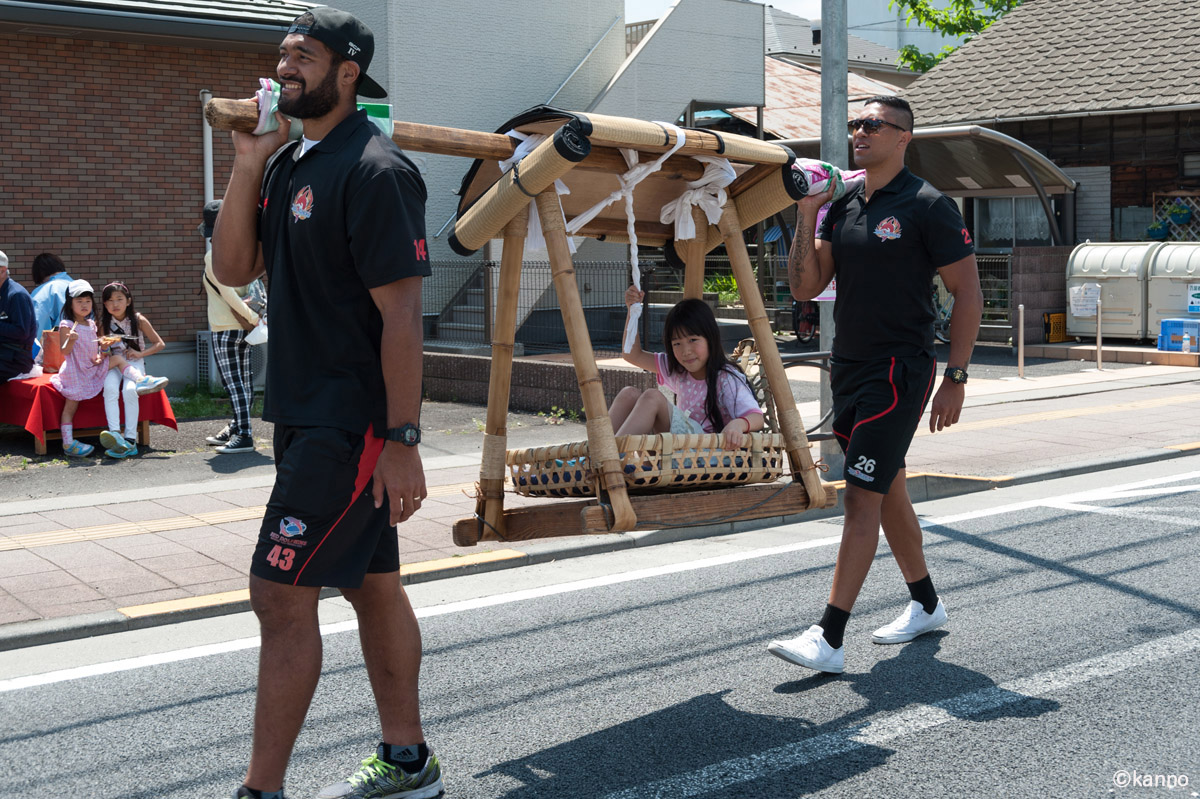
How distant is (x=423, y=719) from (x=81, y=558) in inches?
131

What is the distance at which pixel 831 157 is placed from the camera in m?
9.42

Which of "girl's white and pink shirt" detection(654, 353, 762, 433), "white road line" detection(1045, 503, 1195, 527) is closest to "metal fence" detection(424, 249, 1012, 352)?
"white road line" detection(1045, 503, 1195, 527)

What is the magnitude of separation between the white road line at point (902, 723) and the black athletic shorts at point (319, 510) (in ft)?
3.79

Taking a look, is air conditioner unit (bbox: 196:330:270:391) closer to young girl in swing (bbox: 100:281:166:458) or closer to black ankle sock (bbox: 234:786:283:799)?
young girl in swing (bbox: 100:281:166:458)

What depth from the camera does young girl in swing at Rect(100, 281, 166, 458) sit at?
10.2 m

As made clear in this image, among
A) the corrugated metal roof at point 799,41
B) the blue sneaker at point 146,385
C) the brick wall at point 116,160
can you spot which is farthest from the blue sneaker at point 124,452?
the corrugated metal roof at point 799,41

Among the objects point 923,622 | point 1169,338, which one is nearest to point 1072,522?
point 923,622

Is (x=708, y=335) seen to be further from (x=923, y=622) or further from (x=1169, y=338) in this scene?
(x=1169, y=338)

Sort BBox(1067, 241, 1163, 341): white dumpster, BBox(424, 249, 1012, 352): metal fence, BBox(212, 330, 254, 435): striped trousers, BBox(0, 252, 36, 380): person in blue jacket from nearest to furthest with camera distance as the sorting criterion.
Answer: BBox(0, 252, 36, 380): person in blue jacket → BBox(212, 330, 254, 435): striped trousers → BBox(424, 249, 1012, 352): metal fence → BBox(1067, 241, 1163, 341): white dumpster

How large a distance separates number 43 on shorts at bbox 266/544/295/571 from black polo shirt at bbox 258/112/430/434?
1.15 feet

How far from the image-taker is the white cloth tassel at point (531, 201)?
185 inches

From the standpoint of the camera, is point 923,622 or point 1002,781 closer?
point 1002,781

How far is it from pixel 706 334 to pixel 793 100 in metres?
24.2

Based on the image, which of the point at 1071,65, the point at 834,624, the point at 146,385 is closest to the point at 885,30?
the point at 1071,65
